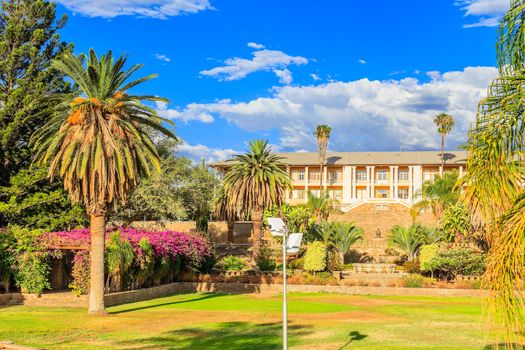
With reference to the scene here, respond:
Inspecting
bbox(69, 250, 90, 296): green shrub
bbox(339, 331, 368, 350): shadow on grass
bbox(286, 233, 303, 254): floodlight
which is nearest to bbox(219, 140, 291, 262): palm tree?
bbox(69, 250, 90, 296): green shrub

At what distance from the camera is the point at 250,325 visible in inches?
982

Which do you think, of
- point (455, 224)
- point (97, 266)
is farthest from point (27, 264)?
point (455, 224)

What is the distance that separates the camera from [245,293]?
41375 mm

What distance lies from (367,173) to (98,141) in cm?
8247

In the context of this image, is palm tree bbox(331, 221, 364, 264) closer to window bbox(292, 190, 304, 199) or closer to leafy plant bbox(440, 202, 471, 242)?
leafy plant bbox(440, 202, 471, 242)

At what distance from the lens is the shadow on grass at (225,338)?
1953 centimetres

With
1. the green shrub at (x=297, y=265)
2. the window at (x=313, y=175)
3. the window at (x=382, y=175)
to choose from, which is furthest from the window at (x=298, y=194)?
the green shrub at (x=297, y=265)

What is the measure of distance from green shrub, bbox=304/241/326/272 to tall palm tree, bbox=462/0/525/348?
39.5 metres

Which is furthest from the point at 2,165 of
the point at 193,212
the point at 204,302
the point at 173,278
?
the point at 193,212

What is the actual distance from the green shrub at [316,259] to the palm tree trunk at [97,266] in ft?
71.1

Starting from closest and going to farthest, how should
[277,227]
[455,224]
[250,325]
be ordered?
[277,227] < [250,325] < [455,224]

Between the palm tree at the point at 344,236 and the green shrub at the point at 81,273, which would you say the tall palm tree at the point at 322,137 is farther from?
the green shrub at the point at 81,273

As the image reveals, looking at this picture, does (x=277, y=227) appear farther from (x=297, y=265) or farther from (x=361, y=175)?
(x=361, y=175)

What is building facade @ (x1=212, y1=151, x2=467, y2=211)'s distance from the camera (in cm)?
10194
